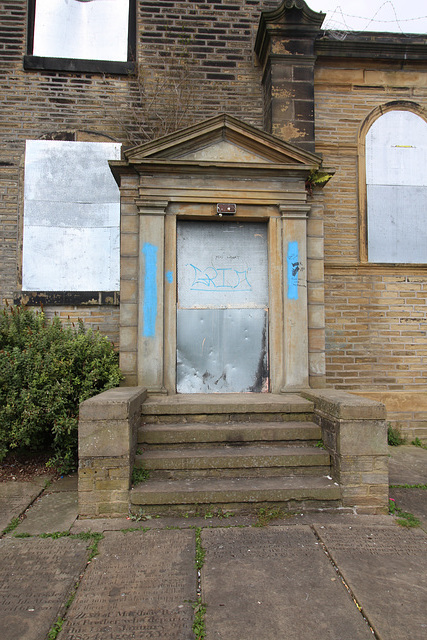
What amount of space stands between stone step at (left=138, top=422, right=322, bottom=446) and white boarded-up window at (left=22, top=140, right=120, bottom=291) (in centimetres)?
352

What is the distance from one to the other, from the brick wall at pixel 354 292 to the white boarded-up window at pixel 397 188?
0.28 meters

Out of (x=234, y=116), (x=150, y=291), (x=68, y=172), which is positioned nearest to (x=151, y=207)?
(x=150, y=291)

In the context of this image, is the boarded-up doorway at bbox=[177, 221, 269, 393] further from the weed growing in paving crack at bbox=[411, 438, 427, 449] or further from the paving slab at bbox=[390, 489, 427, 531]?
the weed growing in paving crack at bbox=[411, 438, 427, 449]

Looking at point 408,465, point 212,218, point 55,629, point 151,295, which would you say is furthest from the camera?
point 212,218

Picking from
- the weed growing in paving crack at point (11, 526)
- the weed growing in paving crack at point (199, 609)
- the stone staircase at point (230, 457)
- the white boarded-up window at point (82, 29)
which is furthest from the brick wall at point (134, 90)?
the weed growing in paving crack at point (199, 609)

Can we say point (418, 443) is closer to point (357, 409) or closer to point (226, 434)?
point (357, 409)

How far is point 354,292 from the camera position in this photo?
24.6 ft

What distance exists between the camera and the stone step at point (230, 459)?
423 centimetres

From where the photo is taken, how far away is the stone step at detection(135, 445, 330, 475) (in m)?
4.23

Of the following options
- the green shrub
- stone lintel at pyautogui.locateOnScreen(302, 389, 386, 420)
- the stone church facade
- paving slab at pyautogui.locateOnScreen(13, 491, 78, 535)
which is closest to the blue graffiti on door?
the green shrub

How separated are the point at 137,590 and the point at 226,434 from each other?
77.0 inches

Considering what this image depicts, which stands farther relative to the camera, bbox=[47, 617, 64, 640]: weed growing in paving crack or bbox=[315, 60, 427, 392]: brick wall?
bbox=[315, 60, 427, 392]: brick wall

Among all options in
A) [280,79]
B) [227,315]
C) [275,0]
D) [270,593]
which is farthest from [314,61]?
[270,593]

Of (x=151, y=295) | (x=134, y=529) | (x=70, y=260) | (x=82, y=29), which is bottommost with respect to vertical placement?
(x=134, y=529)
